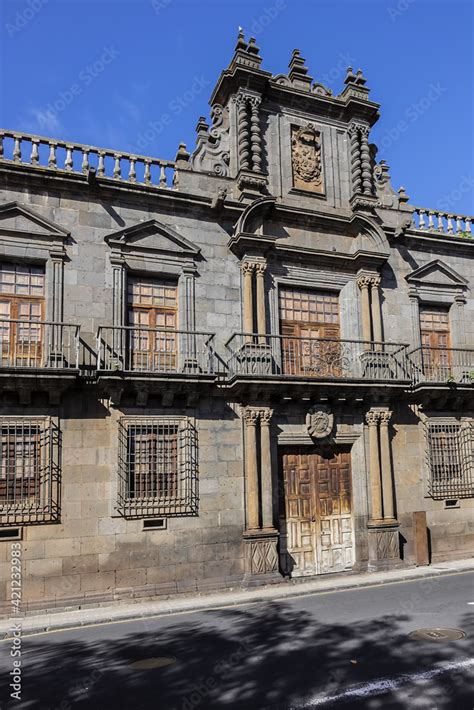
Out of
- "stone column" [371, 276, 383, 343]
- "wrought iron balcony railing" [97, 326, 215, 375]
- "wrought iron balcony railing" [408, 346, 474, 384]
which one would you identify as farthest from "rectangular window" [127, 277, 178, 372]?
"wrought iron balcony railing" [408, 346, 474, 384]

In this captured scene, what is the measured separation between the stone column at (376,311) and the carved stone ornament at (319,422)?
9.24ft

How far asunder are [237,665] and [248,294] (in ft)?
29.1

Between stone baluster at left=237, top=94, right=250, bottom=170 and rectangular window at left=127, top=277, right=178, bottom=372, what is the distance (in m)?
3.98

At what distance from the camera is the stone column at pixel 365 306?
15.7 metres

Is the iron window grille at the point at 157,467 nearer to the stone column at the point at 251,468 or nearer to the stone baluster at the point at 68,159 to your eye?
the stone column at the point at 251,468

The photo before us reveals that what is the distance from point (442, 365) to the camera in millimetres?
16656

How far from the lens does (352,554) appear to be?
14516mm

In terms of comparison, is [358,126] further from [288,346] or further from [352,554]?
[352,554]

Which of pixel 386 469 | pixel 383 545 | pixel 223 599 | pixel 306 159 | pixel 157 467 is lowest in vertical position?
pixel 223 599

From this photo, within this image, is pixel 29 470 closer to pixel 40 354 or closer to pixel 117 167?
pixel 40 354

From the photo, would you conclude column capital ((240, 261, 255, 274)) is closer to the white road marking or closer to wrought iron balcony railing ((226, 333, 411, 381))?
wrought iron balcony railing ((226, 333, 411, 381))

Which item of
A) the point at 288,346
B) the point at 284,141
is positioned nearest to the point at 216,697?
the point at 288,346

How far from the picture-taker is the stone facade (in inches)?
476

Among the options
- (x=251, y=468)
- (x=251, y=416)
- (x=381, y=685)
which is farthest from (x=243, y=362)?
(x=381, y=685)
